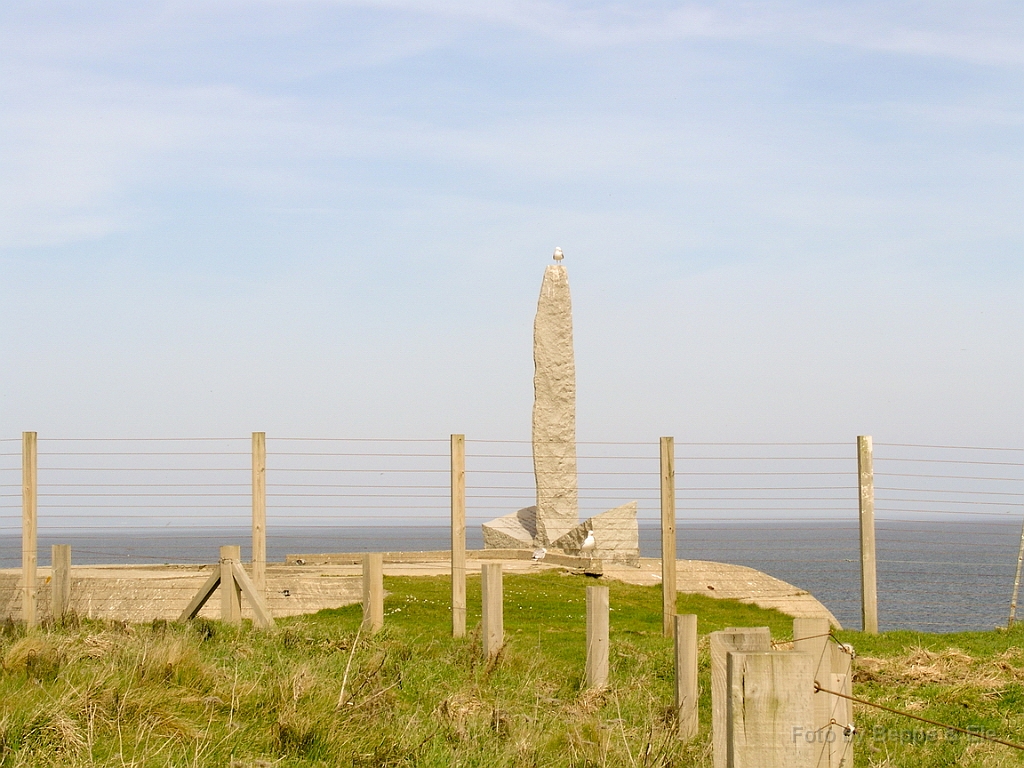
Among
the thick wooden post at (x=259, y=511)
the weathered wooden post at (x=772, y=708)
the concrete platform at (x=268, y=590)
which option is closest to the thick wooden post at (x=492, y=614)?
the thick wooden post at (x=259, y=511)

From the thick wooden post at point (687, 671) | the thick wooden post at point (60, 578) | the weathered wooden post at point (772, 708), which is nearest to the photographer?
the weathered wooden post at point (772, 708)

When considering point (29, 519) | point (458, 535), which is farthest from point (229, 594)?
point (29, 519)

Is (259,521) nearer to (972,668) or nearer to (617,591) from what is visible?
(617,591)

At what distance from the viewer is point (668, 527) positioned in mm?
9992

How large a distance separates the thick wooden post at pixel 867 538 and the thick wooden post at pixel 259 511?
5530mm

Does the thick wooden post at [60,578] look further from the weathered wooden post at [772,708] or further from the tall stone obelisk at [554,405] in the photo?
the tall stone obelisk at [554,405]

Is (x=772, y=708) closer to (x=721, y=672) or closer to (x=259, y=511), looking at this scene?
(x=721, y=672)

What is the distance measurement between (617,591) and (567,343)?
448 inches

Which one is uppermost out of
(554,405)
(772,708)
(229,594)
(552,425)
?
(554,405)

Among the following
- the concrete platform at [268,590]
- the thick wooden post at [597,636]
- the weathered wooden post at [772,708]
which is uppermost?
the weathered wooden post at [772,708]

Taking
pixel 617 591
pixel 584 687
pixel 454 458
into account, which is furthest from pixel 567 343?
pixel 584 687

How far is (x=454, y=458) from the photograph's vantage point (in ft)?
32.7

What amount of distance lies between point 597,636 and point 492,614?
110 centimetres

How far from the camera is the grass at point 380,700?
471cm
